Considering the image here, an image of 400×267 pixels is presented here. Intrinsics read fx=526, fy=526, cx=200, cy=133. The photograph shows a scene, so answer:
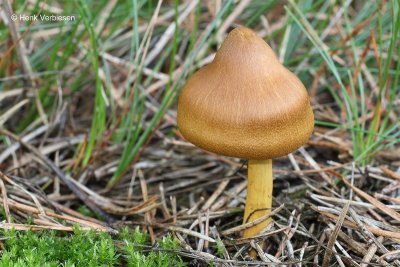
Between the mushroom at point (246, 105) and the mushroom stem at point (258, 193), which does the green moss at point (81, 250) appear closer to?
the mushroom stem at point (258, 193)

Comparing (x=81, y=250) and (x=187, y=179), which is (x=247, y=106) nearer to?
(x=81, y=250)

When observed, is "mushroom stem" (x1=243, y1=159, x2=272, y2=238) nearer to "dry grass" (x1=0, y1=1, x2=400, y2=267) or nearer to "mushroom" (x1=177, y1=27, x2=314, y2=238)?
"dry grass" (x1=0, y1=1, x2=400, y2=267)

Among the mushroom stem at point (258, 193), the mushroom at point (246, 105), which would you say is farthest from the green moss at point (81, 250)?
the mushroom at point (246, 105)

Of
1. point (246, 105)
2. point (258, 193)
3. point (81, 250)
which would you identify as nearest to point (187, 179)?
point (258, 193)

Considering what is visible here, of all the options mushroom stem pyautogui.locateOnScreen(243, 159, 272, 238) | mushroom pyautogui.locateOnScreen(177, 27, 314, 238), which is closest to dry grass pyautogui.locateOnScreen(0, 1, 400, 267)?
mushroom stem pyautogui.locateOnScreen(243, 159, 272, 238)

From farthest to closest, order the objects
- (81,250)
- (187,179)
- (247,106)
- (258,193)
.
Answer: (187,179) < (258,193) < (81,250) < (247,106)

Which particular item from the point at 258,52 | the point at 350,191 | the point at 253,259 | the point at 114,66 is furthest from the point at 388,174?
the point at 114,66
